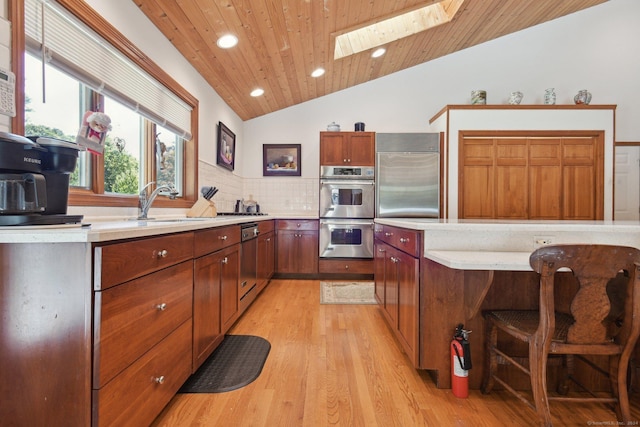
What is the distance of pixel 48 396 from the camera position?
90 centimetres

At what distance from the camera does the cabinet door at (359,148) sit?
414 cm

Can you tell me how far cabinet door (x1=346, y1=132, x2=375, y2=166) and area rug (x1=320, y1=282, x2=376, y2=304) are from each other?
1.64m

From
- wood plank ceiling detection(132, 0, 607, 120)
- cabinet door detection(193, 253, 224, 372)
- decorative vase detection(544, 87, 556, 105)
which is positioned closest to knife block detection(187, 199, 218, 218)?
cabinet door detection(193, 253, 224, 372)

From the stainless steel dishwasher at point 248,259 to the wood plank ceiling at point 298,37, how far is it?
64.0 inches

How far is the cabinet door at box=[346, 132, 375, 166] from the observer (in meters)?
4.14

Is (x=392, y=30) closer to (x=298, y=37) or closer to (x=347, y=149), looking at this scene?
(x=298, y=37)

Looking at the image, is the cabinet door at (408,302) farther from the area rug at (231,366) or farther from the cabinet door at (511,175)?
the cabinet door at (511,175)

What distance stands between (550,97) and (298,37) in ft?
Result: 11.6

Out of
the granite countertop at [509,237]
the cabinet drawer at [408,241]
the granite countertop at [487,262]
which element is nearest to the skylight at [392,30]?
the cabinet drawer at [408,241]

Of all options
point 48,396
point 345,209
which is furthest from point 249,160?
point 48,396

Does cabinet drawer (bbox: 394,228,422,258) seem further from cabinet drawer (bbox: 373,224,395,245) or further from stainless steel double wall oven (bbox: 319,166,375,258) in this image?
stainless steel double wall oven (bbox: 319,166,375,258)

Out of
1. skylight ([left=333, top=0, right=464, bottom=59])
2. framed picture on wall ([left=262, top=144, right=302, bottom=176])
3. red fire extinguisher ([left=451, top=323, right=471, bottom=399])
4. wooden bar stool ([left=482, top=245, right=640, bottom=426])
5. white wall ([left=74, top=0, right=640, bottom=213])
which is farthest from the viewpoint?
framed picture on wall ([left=262, top=144, right=302, bottom=176])

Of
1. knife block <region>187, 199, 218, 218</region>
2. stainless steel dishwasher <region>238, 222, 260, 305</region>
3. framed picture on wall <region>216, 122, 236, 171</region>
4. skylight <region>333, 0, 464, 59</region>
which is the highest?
skylight <region>333, 0, 464, 59</region>

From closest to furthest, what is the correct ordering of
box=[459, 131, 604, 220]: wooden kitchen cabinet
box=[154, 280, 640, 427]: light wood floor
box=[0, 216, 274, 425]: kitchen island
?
box=[0, 216, 274, 425]: kitchen island, box=[154, 280, 640, 427]: light wood floor, box=[459, 131, 604, 220]: wooden kitchen cabinet
